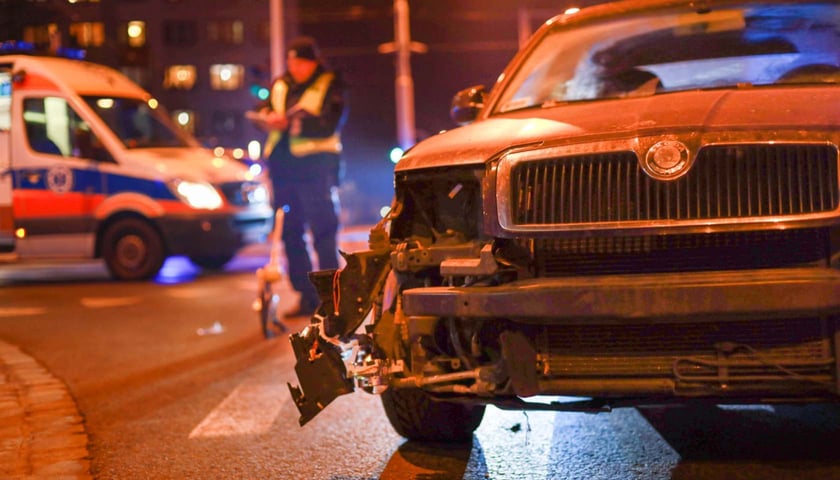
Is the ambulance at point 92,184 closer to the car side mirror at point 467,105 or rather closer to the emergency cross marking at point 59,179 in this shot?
the emergency cross marking at point 59,179

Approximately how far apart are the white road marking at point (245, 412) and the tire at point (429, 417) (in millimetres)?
867

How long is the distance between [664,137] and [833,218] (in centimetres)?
Answer: 56

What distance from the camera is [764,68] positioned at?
16.5 feet

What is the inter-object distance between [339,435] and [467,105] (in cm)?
161

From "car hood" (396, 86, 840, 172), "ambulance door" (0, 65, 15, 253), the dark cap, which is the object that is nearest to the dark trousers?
the dark cap

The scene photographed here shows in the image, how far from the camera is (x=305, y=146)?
28.5ft

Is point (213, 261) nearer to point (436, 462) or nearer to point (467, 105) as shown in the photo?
point (467, 105)

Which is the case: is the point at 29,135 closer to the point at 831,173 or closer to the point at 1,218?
the point at 1,218

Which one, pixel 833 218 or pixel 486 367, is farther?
pixel 486 367

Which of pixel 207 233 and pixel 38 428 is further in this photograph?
pixel 207 233

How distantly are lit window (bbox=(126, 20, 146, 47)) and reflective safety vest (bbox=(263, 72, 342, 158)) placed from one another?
64886 mm

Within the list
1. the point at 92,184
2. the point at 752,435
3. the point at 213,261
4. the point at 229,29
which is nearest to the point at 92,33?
the point at 229,29

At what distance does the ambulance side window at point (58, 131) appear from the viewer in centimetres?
1269

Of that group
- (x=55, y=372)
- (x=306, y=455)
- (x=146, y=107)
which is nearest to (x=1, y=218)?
(x=146, y=107)
